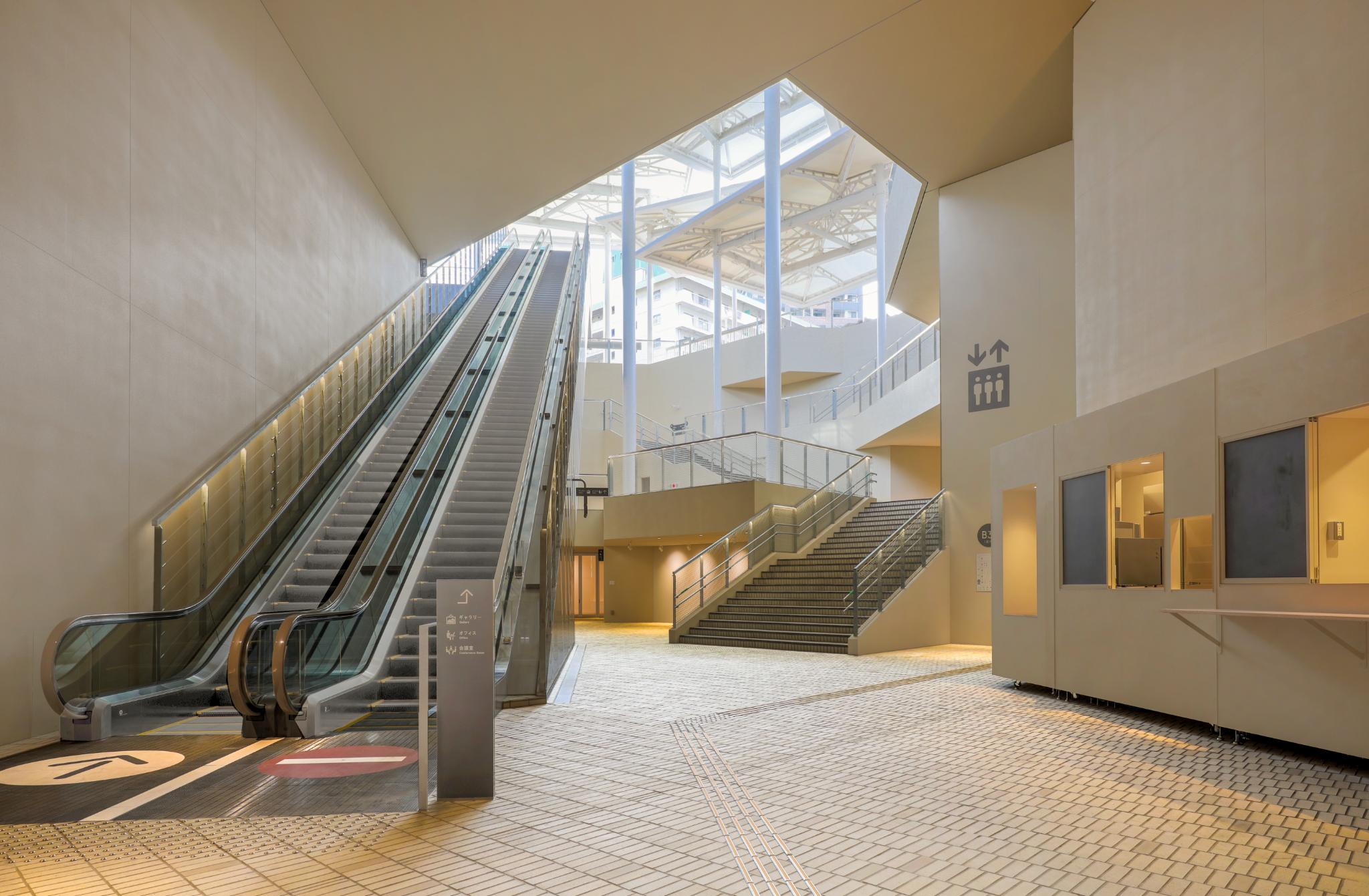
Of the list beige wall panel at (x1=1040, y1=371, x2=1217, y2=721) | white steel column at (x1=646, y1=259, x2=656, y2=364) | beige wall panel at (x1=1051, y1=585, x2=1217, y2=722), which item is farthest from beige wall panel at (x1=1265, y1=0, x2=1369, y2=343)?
white steel column at (x1=646, y1=259, x2=656, y2=364)

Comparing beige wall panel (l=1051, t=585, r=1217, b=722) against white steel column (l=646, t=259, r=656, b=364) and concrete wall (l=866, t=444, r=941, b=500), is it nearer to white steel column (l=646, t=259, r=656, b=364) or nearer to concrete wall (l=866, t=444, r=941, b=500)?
concrete wall (l=866, t=444, r=941, b=500)

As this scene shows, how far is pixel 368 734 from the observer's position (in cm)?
635

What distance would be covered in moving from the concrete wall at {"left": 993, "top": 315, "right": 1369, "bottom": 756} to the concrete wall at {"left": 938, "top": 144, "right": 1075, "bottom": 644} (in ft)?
Answer: 16.6

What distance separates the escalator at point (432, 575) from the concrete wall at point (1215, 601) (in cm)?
480

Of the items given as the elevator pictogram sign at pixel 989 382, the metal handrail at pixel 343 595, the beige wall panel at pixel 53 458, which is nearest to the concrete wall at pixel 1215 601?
the elevator pictogram sign at pixel 989 382

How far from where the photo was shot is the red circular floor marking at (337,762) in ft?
17.1

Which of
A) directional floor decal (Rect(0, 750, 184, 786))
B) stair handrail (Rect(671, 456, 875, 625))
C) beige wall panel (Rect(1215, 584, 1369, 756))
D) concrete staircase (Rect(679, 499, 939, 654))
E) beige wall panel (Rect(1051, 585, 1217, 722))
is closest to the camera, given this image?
directional floor decal (Rect(0, 750, 184, 786))

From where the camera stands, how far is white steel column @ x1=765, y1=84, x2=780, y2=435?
2027 cm

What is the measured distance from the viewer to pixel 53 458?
6.45 meters

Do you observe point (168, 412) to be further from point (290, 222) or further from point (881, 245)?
point (881, 245)

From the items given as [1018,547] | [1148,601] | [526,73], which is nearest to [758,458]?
[1018,547]

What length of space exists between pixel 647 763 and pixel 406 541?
4.24m

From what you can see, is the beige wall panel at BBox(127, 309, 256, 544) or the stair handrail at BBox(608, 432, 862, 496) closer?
the beige wall panel at BBox(127, 309, 256, 544)

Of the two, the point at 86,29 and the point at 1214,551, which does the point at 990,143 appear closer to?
the point at 1214,551
